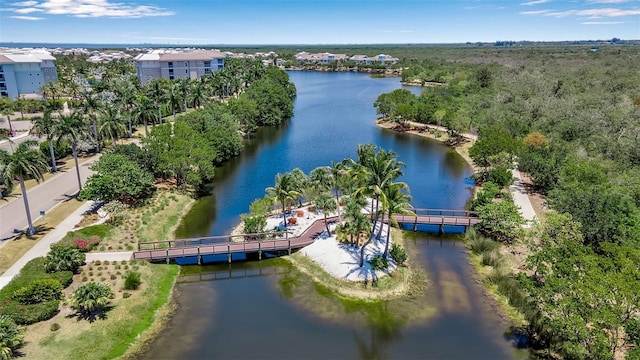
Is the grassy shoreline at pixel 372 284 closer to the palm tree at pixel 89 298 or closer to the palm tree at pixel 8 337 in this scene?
the palm tree at pixel 89 298

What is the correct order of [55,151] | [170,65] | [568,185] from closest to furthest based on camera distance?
[568,185] < [55,151] < [170,65]

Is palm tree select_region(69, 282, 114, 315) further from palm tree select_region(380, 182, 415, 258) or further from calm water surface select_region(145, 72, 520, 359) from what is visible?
palm tree select_region(380, 182, 415, 258)

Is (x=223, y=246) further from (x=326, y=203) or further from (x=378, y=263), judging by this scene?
(x=378, y=263)

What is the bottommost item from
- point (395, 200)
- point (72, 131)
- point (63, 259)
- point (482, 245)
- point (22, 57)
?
point (482, 245)

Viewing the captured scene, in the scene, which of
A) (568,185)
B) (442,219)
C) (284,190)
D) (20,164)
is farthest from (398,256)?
(20,164)

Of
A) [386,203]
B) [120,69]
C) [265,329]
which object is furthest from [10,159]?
[120,69]

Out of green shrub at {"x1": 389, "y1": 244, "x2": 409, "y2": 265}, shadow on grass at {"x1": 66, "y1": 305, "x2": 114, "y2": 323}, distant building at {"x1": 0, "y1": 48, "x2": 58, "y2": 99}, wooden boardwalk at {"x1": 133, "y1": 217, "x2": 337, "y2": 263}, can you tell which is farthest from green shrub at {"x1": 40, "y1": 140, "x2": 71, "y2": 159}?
distant building at {"x1": 0, "y1": 48, "x2": 58, "y2": 99}

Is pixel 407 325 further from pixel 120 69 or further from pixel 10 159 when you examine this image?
pixel 120 69

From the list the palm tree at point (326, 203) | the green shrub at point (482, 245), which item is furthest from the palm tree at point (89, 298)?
the green shrub at point (482, 245)
